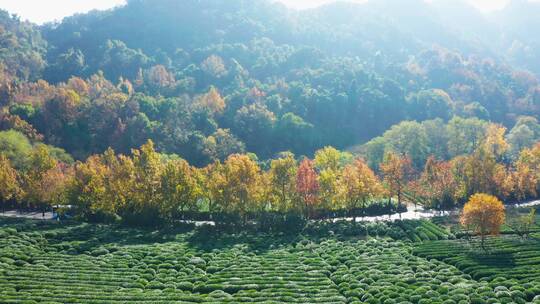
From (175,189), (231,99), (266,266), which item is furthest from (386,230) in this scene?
(231,99)

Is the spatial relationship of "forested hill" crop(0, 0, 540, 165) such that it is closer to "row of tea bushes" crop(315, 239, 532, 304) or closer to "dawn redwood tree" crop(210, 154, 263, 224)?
"dawn redwood tree" crop(210, 154, 263, 224)

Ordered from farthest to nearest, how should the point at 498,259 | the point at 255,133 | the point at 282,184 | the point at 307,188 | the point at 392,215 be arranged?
1. the point at 255,133
2. the point at 392,215
3. the point at 282,184
4. the point at 307,188
5. the point at 498,259

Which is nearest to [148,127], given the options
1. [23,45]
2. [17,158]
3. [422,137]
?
[17,158]

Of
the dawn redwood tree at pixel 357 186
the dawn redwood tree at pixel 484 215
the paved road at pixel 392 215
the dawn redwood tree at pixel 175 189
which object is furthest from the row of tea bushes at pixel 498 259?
the dawn redwood tree at pixel 175 189

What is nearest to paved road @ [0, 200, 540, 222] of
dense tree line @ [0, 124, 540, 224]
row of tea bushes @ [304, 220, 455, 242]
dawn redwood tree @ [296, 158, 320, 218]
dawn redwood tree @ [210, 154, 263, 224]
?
dense tree line @ [0, 124, 540, 224]

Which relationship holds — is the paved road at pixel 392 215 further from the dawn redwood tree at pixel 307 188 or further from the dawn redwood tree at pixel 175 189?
the dawn redwood tree at pixel 307 188

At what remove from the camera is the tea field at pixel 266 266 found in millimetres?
43844

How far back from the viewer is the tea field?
43844 mm

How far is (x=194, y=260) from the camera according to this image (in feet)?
179

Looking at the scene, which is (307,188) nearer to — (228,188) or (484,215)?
(228,188)

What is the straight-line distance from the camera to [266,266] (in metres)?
52.6

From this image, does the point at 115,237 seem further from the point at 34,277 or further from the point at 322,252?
the point at 322,252

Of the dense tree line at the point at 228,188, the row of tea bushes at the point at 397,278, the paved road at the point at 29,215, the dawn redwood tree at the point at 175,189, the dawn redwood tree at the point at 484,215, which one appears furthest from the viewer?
the paved road at the point at 29,215

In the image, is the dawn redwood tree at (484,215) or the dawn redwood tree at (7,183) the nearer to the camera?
the dawn redwood tree at (484,215)
